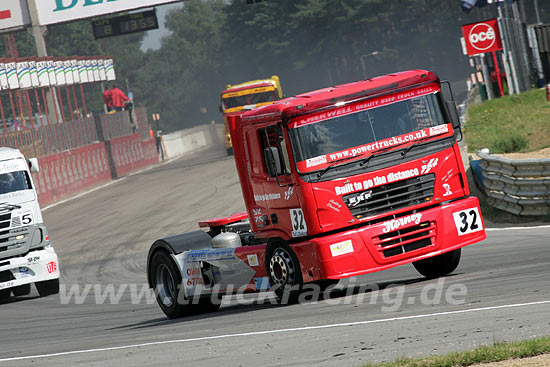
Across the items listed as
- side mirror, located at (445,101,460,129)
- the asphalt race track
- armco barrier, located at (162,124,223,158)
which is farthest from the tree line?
side mirror, located at (445,101,460,129)

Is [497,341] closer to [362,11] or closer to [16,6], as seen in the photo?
[16,6]

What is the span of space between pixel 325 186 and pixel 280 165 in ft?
1.86

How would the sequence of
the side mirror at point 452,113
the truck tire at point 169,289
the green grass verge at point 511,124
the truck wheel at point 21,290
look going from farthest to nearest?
the green grass verge at point 511,124 → the truck wheel at point 21,290 → the truck tire at point 169,289 → the side mirror at point 452,113

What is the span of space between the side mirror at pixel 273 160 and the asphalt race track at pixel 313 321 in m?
1.49

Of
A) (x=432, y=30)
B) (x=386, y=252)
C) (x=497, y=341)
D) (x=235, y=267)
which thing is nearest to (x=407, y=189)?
(x=386, y=252)

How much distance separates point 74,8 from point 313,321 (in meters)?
39.1

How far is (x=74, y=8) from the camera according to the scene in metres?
45.2

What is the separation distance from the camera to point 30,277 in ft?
56.0

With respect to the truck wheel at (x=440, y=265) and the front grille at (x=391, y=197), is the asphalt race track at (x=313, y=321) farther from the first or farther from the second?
the front grille at (x=391, y=197)

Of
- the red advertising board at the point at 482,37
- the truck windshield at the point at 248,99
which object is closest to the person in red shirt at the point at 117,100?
the truck windshield at the point at 248,99

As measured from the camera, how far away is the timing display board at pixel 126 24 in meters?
44.4

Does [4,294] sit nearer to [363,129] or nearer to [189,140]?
[363,129]

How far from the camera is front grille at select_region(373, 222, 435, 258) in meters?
9.95

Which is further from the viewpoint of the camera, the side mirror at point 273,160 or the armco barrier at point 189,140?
the armco barrier at point 189,140
